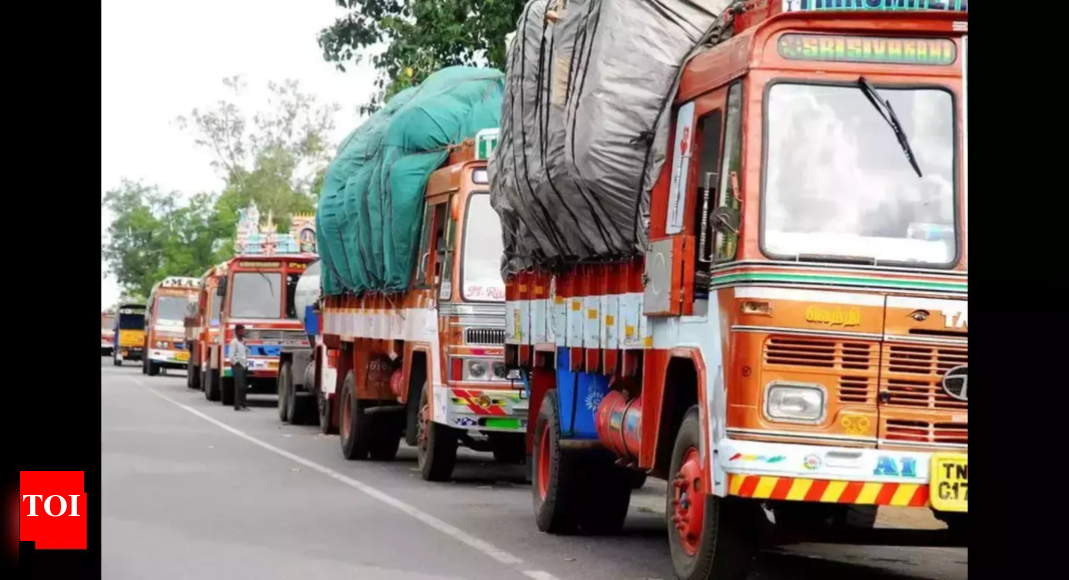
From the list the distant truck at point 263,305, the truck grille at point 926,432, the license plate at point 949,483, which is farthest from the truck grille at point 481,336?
the distant truck at point 263,305

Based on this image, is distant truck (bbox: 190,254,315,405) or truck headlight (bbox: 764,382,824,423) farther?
distant truck (bbox: 190,254,315,405)

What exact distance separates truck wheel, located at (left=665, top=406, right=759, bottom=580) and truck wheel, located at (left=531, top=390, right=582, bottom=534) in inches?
112

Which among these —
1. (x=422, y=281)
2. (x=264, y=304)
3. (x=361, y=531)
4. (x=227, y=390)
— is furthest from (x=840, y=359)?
(x=227, y=390)

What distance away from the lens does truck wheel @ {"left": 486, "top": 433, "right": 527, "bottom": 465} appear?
17.7m

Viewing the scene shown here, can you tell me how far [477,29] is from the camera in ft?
81.9

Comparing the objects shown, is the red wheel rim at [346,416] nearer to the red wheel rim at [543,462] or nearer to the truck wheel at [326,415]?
the truck wheel at [326,415]

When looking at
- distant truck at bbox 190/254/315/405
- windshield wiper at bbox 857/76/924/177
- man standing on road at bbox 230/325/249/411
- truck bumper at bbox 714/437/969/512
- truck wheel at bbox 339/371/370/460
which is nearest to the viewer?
truck bumper at bbox 714/437/969/512

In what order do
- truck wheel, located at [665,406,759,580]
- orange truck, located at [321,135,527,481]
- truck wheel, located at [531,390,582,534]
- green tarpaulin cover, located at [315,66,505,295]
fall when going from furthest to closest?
green tarpaulin cover, located at [315,66,505,295] < orange truck, located at [321,135,527,481] < truck wheel, located at [531,390,582,534] < truck wheel, located at [665,406,759,580]

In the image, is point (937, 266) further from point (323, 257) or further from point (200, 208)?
point (200, 208)

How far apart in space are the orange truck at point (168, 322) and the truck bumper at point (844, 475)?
159ft

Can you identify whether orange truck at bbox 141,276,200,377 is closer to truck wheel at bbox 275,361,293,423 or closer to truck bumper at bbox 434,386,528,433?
truck wheel at bbox 275,361,293,423

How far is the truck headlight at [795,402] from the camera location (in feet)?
30.1
